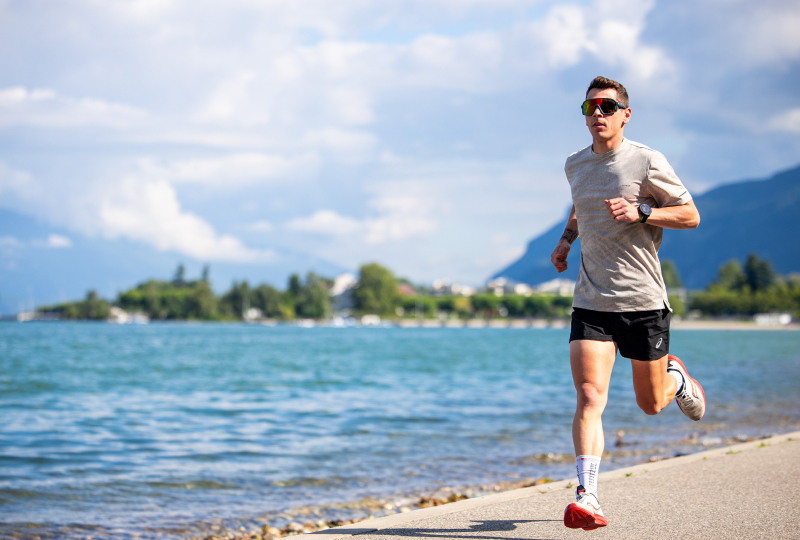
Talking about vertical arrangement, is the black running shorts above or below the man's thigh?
above

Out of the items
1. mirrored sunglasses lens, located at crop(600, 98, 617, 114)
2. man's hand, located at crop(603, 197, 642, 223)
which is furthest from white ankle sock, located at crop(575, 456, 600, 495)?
mirrored sunglasses lens, located at crop(600, 98, 617, 114)

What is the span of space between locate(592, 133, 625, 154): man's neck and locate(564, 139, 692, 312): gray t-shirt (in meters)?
0.03

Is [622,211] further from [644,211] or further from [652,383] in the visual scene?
[652,383]

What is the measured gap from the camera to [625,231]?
4.27m

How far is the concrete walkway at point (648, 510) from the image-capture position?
14.3 ft

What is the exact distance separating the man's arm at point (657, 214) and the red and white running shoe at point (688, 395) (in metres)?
1.13

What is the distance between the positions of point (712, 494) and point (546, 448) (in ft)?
22.2

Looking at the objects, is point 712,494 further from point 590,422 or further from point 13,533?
point 13,533

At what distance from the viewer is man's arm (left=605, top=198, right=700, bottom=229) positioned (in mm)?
4039

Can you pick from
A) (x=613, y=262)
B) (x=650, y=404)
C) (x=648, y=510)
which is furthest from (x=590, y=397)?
(x=648, y=510)

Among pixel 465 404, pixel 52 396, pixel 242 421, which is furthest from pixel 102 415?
pixel 465 404

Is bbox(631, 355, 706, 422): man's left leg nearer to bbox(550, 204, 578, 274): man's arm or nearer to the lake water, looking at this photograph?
bbox(550, 204, 578, 274): man's arm

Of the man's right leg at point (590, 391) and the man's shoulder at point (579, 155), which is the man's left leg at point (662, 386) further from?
the man's shoulder at point (579, 155)

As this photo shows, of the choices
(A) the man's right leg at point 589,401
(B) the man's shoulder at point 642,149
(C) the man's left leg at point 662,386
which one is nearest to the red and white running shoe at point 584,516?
(A) the man's right leg at point 589,401
